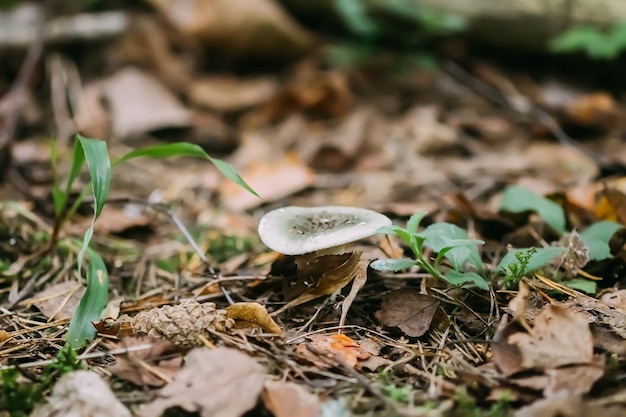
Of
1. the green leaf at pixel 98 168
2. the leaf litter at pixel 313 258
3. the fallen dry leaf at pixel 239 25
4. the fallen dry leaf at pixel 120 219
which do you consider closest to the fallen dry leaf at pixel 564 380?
the leaf litter at pixel 313 258

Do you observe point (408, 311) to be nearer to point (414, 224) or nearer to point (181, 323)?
point (414, 224)

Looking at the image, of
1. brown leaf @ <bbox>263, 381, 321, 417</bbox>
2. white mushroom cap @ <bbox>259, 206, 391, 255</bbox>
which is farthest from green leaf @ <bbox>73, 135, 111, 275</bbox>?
brown leaf @ <bbox>263, 381, 321, 417</bbox>

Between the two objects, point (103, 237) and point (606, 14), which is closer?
point (103, 237)

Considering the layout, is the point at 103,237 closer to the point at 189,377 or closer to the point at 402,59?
the point at 189,377

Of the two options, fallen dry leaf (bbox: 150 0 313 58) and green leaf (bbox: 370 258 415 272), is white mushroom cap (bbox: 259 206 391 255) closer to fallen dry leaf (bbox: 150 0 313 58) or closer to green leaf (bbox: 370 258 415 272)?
green leaf (bbox: 370 258 415 272)

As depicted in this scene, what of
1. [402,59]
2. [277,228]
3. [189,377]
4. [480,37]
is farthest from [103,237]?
[480,37]

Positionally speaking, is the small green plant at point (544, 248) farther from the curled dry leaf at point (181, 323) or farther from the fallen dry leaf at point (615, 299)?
the curled dry leaf at point (181, 323)
